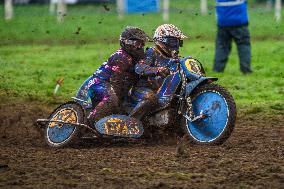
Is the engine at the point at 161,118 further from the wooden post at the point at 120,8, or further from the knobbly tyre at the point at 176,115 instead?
the wooden post at the point at 120,8

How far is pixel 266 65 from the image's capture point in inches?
796

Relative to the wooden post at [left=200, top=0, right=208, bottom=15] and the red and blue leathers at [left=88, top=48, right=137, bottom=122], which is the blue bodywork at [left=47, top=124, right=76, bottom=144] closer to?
the red and blue leathers at [left=88, top=48, right=137, bottom=122]

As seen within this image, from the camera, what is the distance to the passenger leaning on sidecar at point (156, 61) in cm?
1121

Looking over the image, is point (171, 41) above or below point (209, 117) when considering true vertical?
above

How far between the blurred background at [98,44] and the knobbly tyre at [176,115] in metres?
3.70

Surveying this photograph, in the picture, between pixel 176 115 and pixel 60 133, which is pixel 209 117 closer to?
pixel 176 115

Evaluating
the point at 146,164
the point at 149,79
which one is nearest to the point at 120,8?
the point at 149,79

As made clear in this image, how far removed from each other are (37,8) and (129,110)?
2470cm

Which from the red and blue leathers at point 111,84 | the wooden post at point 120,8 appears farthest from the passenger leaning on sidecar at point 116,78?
the wooden post at point 120,8

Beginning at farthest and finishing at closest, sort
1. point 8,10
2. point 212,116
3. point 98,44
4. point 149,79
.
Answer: point 8,10 < point 98,44 < point 149,79 < point 212,116

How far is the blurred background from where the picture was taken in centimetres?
1717

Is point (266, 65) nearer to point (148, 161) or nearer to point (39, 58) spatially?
point (39, 58)

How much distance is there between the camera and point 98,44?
2591cm

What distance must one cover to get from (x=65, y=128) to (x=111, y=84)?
77 centimetres
